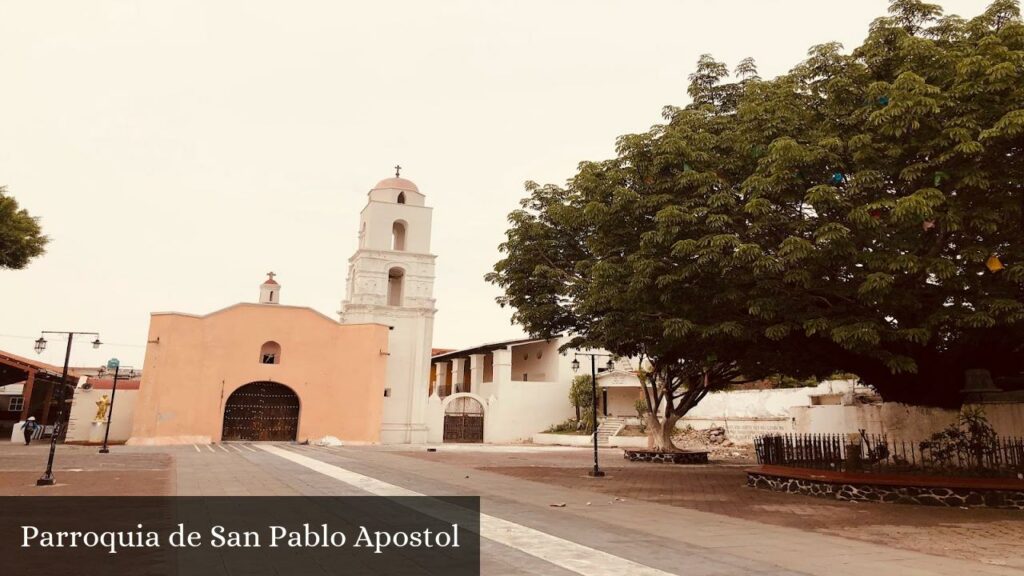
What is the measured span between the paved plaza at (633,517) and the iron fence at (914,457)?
127cm

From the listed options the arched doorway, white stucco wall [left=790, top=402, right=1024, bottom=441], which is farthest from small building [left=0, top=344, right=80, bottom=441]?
white stucco wall [left=790, top=402, right=1024, bottom=441]

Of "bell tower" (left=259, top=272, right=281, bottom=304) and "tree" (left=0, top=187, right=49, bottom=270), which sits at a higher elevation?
"bell tower" (left=259, top=272, right=281, bottom=304)

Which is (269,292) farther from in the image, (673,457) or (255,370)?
(673,457)

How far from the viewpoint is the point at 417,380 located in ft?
121

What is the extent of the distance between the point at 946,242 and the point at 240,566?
1170cm

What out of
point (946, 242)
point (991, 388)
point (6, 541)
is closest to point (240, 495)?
point (6, 541)

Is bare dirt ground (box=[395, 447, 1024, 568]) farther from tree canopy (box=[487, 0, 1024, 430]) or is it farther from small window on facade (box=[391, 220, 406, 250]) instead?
small window on facade (box=[391, 220, 406, 250])

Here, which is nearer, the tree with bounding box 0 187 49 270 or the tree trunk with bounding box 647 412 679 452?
the tree with bounding box 0 187 49 270

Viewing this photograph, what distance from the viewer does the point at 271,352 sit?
108ft

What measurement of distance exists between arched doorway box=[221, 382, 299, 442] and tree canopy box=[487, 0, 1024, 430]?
23.0m

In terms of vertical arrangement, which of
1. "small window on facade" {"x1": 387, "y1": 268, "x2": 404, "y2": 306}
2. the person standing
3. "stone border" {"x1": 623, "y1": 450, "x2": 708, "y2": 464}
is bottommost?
"stone border" {"x1": 623, "y1": 450, "x2": 708, "y2": 464}

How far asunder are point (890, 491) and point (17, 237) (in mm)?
21936

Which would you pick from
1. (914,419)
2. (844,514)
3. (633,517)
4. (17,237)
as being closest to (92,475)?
(17,237)

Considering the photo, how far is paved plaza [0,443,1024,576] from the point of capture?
706cm
